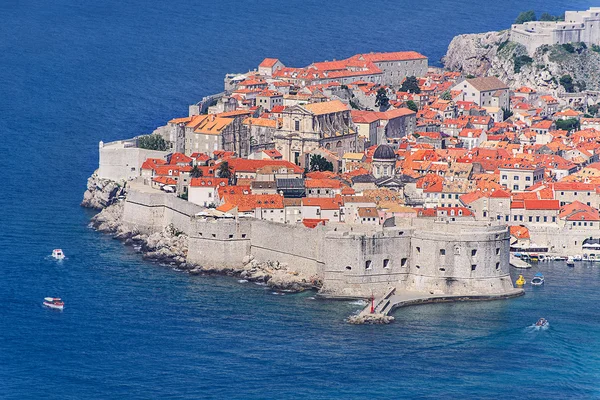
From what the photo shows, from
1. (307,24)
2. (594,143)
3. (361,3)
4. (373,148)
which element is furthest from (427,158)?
(361,3)

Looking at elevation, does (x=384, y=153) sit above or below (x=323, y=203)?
above

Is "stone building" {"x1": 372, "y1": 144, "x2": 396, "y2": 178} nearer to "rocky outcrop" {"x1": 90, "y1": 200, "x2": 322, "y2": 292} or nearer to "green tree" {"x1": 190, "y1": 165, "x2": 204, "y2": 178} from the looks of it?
"green tree" {"x1": 190, "y1": 165, "x2": 204, "y2": 178}

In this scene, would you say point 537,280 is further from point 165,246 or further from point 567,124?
point 567,124

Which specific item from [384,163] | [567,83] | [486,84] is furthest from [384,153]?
[567,83]

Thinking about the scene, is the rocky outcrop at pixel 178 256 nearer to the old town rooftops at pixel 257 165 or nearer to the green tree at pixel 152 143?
the green tree at pixel 152 143

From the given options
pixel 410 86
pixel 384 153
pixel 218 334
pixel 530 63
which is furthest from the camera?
pixel 530 63

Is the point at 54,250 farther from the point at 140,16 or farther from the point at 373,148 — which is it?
the point at 140,16
